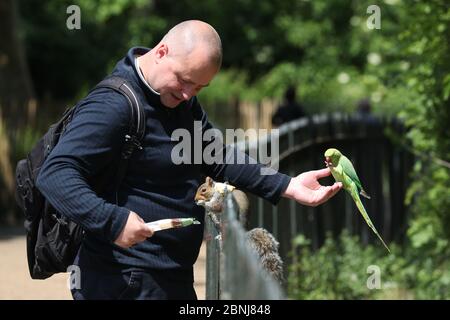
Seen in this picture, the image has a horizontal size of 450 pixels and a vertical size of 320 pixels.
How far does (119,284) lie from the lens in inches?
170

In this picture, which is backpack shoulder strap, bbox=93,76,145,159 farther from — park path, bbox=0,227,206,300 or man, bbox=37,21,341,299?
park path, bbox=0,227,206,300

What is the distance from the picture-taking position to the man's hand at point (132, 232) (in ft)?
13.2

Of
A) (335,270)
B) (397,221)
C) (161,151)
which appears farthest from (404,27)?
(161,151)

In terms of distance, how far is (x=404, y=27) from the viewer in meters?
9.11

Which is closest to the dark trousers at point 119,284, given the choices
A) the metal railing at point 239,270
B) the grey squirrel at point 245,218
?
the metal railing at point 239,270

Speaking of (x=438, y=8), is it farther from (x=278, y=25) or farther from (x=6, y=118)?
(x=278, y=25)

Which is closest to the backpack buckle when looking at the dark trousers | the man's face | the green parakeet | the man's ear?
the man's face

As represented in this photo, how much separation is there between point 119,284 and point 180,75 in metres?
0.80

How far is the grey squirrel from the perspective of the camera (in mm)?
4574

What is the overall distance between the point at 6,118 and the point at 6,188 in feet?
4.61

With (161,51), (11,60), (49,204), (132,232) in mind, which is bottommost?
(132,232)

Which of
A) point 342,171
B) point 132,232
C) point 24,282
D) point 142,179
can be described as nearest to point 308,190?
point 342,171

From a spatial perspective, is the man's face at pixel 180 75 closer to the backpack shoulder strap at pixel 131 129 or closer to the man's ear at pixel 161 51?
the man's ear at pixel 161 51

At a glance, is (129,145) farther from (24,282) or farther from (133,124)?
(24,282)
